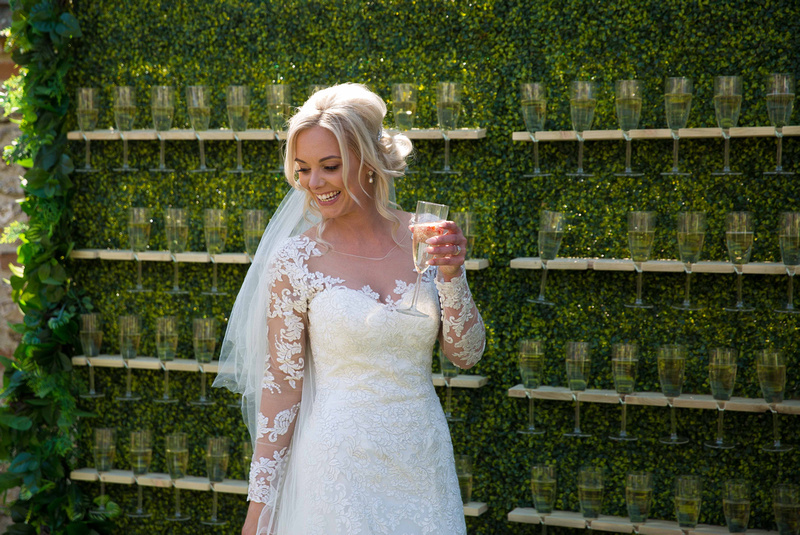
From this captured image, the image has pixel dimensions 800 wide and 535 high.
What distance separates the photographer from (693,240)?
11.0 ft

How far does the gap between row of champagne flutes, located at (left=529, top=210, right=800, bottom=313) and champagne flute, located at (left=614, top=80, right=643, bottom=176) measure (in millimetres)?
365

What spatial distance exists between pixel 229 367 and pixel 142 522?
2.07 metres

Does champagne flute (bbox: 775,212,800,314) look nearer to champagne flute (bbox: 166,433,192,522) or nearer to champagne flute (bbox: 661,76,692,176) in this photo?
champagne flute (bbox: 661,76,692,176)

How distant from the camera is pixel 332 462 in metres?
2.23

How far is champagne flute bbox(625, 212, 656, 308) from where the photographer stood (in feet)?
11.1

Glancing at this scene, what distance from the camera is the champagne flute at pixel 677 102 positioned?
3.37m

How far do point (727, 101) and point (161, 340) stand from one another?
8.72ft

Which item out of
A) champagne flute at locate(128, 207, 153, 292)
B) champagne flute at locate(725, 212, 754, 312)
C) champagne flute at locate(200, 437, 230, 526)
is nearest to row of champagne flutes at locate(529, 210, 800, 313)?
champagne flute at locate(725, 212, 754, 312)

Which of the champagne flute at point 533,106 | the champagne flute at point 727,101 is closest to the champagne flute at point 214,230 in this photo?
the champagne flute at point 533,106

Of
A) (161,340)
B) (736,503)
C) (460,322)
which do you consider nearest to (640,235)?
(736,503)

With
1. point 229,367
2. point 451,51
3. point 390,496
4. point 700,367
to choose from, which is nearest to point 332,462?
point 390,496

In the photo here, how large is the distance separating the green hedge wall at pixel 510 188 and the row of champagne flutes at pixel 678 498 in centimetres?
24

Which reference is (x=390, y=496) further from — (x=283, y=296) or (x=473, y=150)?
(x=473, y=150)

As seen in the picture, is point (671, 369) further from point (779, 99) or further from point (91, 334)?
point (91, 334)
